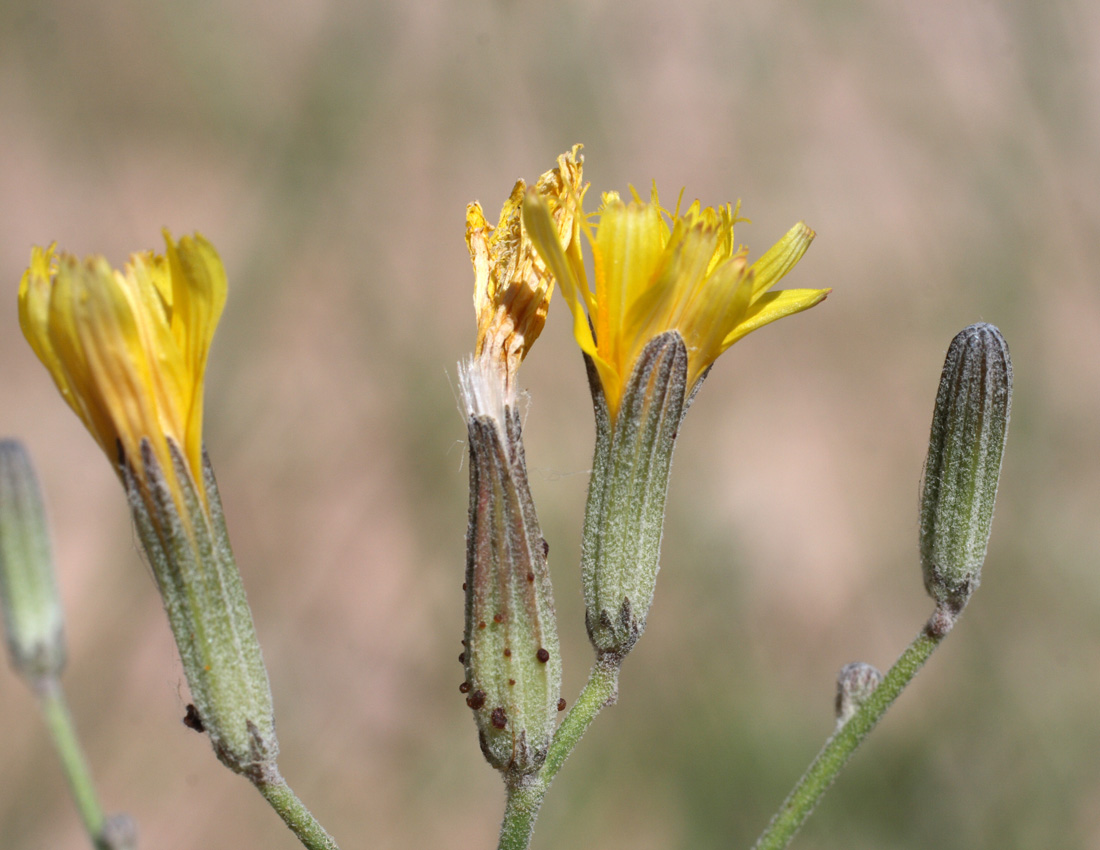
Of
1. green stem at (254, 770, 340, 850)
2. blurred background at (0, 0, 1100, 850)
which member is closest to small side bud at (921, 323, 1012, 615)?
green stem at (254, 770, 340, 850)

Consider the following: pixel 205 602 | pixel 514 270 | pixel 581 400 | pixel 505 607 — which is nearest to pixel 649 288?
pixel 514 270

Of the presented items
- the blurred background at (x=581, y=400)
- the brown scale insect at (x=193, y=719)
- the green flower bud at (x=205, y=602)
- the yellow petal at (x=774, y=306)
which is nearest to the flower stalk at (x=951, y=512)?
the yellow petal at (x=774, y=306)

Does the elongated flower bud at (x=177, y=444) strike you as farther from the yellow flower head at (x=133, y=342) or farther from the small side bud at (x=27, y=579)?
the small side bud at (x=27, y=579)

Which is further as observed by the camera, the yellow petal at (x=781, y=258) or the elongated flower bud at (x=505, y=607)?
the yellow petal at (x=781, y=258)

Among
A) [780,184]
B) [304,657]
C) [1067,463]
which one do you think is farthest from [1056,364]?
[304,657]

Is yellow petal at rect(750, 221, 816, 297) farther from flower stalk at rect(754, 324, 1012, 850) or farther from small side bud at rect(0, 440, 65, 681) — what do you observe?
small side bud at rect(0, 440, 65, 681)
